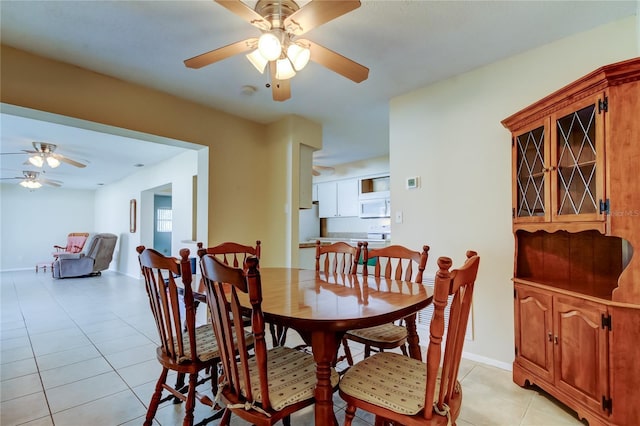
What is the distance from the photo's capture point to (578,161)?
70.8 inches

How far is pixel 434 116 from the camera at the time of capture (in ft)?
9.25

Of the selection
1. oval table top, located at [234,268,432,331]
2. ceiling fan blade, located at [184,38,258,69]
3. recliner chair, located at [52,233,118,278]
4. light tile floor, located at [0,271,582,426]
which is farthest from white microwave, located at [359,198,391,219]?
recliner chair, located at [52,233,118,278]

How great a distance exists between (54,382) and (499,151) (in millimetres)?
3730

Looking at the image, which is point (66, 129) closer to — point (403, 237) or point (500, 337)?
point (403, 237)

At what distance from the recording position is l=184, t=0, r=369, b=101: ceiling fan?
143 cm

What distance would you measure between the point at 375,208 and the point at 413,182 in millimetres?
2738

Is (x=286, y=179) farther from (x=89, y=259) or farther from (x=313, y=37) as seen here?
(x=89, y=259)

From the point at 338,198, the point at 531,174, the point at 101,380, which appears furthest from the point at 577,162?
the point at 338,198

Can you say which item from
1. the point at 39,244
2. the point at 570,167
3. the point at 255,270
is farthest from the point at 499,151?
the point at 39,244

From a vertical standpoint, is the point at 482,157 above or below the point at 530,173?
above

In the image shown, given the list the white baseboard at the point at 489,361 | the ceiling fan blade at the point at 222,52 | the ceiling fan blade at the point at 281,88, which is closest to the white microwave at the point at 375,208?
the white baseboard at the point at 489,361

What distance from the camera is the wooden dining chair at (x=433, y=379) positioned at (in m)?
0.98

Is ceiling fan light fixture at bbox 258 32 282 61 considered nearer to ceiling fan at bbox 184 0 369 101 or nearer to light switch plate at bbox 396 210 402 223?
ceiling fan at bbox 184 0 369 101

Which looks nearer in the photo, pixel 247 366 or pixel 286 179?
pixel 247 366
